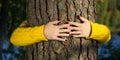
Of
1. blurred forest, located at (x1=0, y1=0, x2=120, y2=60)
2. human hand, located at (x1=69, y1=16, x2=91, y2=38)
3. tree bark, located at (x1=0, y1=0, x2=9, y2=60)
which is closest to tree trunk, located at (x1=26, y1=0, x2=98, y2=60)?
human hand, located at (x1=69, y1=16, x2=91, y2=38)

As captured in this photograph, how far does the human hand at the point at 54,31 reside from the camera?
2.12 m

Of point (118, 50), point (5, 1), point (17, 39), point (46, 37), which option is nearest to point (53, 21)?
point (46, 37)

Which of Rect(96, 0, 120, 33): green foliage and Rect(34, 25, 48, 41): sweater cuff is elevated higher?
Rect(96, 0, 120, 33): green foliage

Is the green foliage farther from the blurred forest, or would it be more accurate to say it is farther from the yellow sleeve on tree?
the yellow sleeve on tree

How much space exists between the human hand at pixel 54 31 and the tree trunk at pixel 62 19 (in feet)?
0.15

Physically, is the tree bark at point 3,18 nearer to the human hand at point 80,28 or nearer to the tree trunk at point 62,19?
the tree trunk at point 62,19

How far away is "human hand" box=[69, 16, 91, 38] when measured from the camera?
2139 mm

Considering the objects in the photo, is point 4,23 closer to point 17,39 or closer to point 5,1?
point 5,1

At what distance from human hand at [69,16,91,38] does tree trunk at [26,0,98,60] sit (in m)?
0.04

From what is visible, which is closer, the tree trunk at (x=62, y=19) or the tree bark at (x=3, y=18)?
the tree trunk at (x=62, y=19)

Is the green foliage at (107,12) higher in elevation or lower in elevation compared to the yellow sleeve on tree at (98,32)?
higher

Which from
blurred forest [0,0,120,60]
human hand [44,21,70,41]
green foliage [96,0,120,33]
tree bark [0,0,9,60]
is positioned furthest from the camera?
green foliage [96,0,120,33]

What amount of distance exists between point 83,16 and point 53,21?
0.60 feet

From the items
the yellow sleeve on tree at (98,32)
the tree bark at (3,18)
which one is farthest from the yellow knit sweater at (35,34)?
the tree bark at (3,18)
